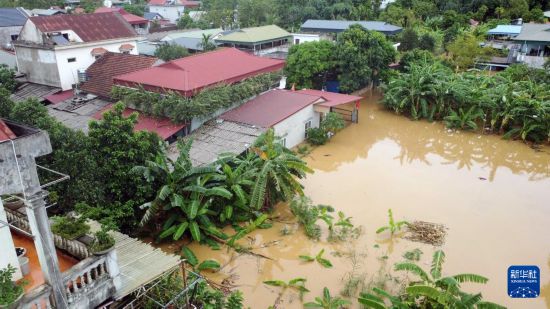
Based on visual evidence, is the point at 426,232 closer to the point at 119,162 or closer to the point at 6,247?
the point at 119,162

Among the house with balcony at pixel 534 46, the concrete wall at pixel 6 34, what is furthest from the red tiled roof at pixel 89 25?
the house with balcony at pixel 534 46

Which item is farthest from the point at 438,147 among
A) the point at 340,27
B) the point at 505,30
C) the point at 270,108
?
the point at 505,30

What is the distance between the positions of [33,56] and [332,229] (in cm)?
1804

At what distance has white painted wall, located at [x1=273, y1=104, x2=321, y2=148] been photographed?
58.3 feet

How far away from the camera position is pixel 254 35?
3156cm

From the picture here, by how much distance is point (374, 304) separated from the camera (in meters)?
8.79

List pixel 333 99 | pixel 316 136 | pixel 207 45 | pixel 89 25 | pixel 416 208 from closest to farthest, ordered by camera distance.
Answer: pixel 416 208 → pixel 316 136 → pixel 333 99 → pixel 89 25 → pixel 207 45

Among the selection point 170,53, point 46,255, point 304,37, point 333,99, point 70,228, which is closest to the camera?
point 46,255

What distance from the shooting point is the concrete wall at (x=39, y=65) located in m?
20.5

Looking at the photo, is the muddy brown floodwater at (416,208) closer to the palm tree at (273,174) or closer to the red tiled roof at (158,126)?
the palm tree at (273,174)

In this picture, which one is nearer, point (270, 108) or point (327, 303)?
point (327, 303)

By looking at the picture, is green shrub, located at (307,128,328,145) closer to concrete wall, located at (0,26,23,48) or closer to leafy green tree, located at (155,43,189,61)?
leafy green tree, located at (155,43,189,61)

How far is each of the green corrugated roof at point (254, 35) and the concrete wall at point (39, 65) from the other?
13433mm

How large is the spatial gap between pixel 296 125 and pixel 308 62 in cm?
651
